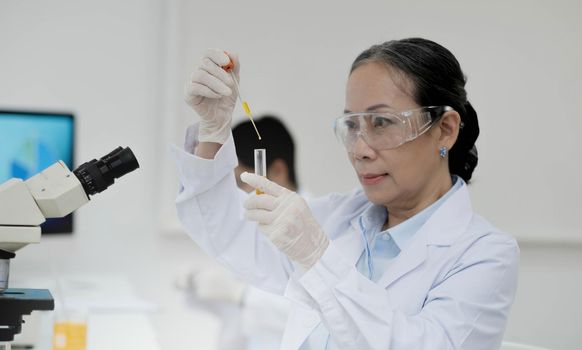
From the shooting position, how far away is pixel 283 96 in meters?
3.40

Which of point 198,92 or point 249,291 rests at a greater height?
point 198,92

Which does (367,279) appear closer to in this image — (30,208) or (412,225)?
(412,225)

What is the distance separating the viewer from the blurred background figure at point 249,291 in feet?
8.42

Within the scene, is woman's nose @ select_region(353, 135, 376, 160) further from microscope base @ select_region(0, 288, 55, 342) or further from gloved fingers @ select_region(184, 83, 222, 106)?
microscope base @ select_region(0, 288, 55, 342)

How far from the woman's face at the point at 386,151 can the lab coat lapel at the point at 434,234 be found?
77mm

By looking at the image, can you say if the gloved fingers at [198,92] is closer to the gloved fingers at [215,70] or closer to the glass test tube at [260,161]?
the gloved fingers at [215,70]

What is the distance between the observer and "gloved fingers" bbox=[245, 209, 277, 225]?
121cm

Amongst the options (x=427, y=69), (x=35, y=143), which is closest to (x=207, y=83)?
(x=427, y=69)

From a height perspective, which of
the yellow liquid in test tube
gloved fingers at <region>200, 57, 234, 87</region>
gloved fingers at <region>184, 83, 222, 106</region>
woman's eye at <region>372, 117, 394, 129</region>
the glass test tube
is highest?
gloved fingers at <region>200, 57, 234, 87</region>

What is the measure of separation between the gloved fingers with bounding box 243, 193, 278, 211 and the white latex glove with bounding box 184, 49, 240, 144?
0.29 m

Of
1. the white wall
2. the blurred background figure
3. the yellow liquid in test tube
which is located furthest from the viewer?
the white wall

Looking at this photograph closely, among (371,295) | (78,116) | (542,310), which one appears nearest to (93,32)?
(78,116)

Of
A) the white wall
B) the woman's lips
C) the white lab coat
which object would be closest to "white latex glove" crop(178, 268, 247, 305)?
the white wall

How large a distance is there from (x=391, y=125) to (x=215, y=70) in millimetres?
381
